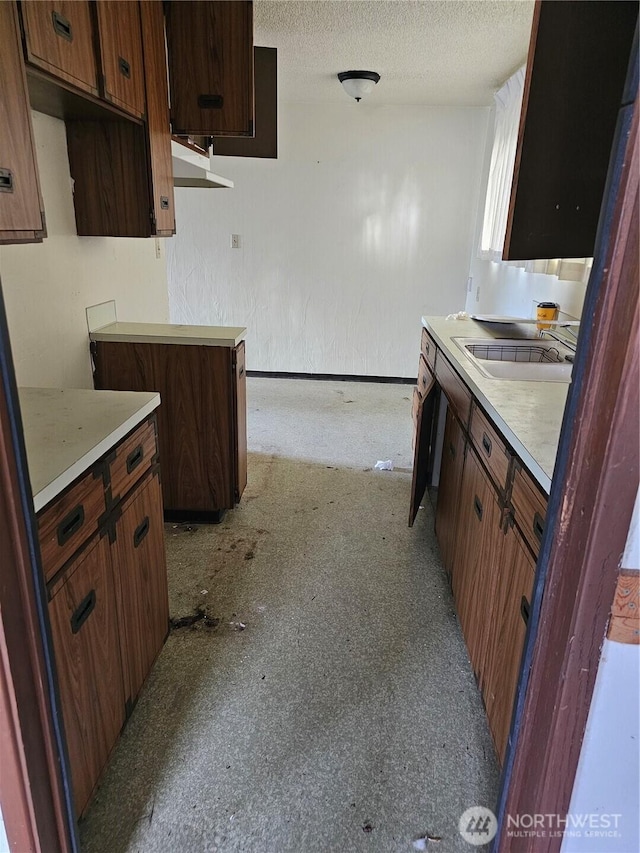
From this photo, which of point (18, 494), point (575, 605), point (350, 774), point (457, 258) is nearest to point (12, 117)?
point (18, 494)

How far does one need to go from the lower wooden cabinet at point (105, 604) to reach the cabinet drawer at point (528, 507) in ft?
3.21

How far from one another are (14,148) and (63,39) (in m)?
0.47

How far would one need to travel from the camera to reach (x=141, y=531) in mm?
1530

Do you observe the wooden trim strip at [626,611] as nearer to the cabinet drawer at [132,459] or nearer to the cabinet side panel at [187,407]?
the cabinet drawer at [132,459]

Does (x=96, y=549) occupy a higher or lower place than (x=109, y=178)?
lower

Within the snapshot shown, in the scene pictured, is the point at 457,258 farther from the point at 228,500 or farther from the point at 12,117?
the point at 12,117

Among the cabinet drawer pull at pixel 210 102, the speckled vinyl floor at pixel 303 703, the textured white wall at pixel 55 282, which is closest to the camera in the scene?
the speckled vinyl floor at pixel 303 703

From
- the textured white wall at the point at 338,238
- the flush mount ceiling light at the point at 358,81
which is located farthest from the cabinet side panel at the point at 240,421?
the textured white wall at the point at 338,238

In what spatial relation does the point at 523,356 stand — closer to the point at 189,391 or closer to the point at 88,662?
the point at 189,391

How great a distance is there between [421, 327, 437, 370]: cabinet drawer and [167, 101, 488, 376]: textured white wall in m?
2.17

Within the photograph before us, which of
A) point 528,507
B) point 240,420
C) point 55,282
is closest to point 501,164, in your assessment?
point 240,420

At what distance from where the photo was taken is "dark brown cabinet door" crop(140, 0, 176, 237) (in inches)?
80.4

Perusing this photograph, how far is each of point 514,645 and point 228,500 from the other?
1594 millimetres

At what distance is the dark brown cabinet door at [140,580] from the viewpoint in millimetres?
1427
